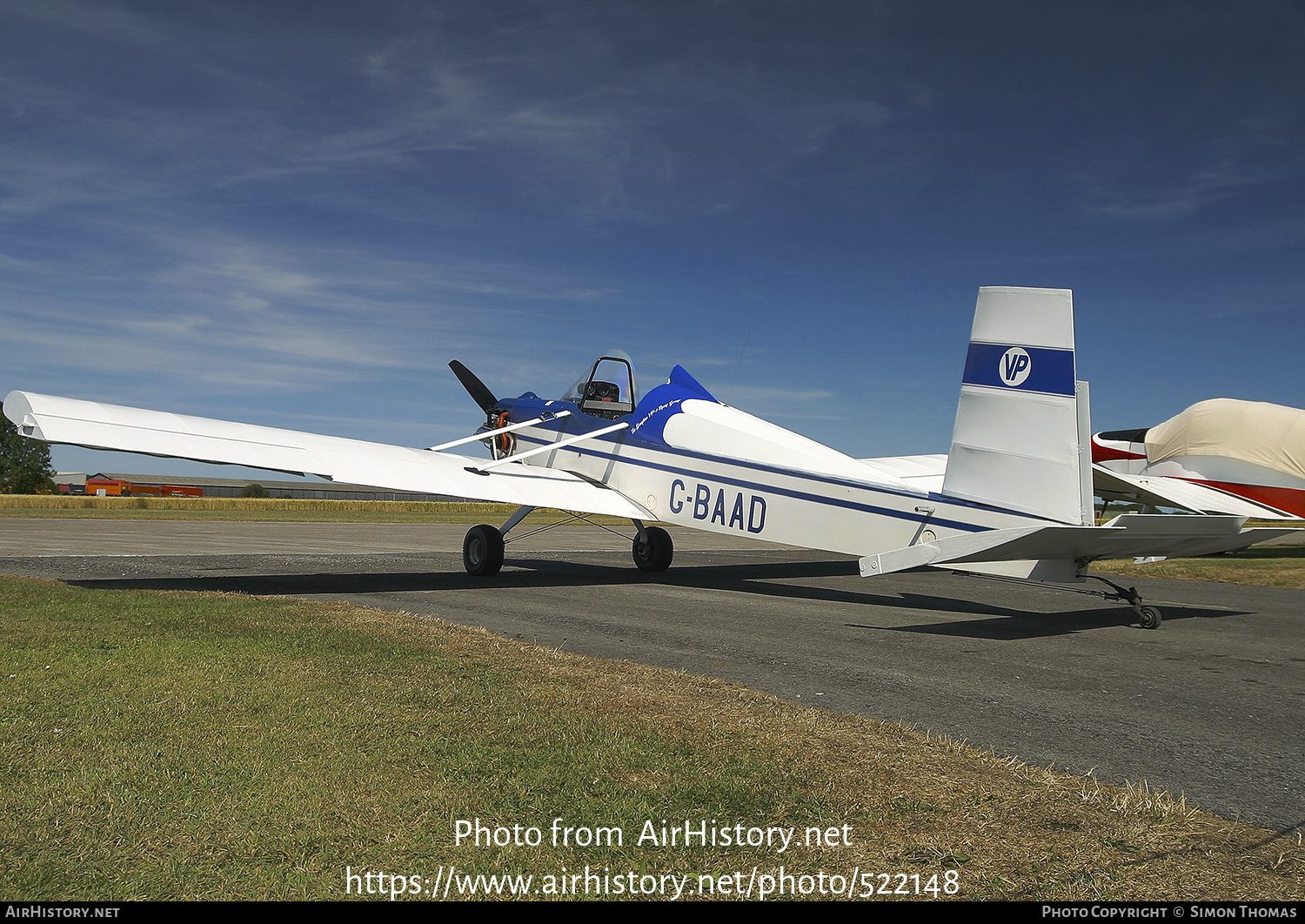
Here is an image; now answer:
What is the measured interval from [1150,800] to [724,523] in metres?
8.44

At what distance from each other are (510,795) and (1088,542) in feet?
19.3

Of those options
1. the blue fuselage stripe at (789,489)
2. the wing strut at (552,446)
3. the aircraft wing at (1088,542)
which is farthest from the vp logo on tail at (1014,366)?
the wing strut at (552,446)

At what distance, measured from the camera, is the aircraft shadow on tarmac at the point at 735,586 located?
357 inches

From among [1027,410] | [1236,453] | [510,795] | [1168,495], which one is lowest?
[510,795]

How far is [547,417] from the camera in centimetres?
1538

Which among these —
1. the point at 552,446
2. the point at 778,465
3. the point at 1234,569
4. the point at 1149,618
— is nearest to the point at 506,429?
the point at 552,446

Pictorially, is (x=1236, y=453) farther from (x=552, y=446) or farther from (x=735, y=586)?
(x=552, y=446)

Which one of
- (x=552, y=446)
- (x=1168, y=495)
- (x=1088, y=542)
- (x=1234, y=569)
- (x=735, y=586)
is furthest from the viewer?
(x=1234, y=569)

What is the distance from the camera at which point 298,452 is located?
11.4 m

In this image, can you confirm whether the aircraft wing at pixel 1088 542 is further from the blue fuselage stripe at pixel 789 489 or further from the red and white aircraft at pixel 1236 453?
the red and white aircraft at pixel 1236 453

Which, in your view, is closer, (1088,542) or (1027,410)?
(1088,542)

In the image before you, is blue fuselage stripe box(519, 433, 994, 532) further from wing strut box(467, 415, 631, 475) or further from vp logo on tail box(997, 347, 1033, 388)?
vp logo on tail box(997, 347, 1033, 388)
